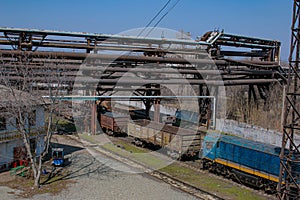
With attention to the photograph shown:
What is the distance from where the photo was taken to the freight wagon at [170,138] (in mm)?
17844

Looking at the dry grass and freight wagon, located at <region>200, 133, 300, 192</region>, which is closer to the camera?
the dry grass

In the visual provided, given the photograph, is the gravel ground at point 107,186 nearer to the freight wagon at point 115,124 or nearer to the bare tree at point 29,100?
the bare tree at point 29,100

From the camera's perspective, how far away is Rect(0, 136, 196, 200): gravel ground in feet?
41.5

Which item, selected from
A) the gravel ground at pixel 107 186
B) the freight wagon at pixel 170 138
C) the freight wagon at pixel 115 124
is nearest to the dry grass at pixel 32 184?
the gravel ground at pixel 107 186

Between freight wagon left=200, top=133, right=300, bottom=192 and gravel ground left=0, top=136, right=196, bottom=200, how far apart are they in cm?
338

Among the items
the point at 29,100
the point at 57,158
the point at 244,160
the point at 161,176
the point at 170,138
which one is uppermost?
the point at 29,100

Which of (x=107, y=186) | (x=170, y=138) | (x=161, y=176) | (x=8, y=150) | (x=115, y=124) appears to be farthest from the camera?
(x=115, y=124)

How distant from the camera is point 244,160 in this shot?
48.0 feet

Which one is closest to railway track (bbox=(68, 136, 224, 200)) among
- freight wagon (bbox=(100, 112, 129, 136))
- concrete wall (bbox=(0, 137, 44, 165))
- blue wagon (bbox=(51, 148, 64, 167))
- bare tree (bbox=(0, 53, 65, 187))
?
blue wagon (bbox=(51, 148, 64, 167))

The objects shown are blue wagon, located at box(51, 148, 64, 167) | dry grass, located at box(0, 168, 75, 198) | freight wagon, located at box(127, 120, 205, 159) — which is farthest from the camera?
freight wagon, located at box(127, 120, 205, 159)

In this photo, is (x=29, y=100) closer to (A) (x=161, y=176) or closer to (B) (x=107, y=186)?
(B) (x=107, y=186)

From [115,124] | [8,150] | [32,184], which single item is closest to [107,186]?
[32,184]

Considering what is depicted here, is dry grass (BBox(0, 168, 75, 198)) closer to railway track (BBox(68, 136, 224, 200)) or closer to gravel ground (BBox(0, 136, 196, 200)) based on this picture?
gravel ground (BBox(0, 136, 196, 200))

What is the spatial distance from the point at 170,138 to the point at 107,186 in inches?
235
